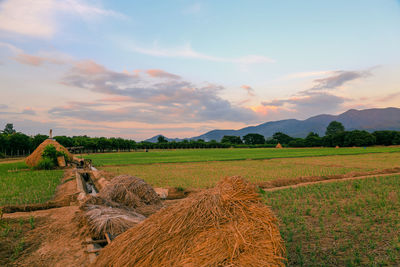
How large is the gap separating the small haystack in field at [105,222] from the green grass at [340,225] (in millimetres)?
3534

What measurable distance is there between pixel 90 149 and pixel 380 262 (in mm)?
97477

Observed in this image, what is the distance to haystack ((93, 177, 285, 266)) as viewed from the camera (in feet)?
9.96

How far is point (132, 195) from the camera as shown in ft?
29.7

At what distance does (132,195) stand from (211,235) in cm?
649

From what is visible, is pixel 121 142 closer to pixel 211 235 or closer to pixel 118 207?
pixel 118 207

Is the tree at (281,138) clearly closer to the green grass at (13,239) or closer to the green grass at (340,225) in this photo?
the green grass at (340,225)

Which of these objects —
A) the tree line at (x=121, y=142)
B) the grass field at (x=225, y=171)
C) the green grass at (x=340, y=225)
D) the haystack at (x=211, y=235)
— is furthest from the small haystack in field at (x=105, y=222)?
the tree line at (x=121, y=142)

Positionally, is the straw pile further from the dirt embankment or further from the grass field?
the grass field

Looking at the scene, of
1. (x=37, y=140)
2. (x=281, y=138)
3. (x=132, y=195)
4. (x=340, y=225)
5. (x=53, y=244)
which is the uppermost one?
(x=37, y=140)

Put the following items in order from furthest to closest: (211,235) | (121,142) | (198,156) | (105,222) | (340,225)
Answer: (121,142)
(198,156)
(340,225)
(105,222)
(211,235)

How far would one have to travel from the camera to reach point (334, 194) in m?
12.8

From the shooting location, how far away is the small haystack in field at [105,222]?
19.9 ft

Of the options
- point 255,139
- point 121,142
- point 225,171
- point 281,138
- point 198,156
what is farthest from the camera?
point 255,139

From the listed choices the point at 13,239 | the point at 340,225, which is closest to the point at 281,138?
the point at 340,225
